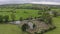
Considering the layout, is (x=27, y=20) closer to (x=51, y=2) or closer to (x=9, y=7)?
(x=9, y=7)

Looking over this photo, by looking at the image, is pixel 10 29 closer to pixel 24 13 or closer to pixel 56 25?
pixel 24 13

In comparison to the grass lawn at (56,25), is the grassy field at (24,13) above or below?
above

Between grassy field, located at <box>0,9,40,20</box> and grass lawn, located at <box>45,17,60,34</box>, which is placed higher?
grassy field, located at <box>0,9,40,20</box>

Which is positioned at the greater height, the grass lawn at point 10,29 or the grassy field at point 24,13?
the grassy field at point 24,13

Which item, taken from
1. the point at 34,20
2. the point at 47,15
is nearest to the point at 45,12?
the point at 47,15

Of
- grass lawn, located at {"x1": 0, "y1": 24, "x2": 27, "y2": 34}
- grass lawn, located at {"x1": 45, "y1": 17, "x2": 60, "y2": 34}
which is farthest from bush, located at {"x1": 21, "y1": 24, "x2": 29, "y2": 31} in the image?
grass lawn, located at {"x1": 45, "y1": 17, "x2": 60, "y2": 34}

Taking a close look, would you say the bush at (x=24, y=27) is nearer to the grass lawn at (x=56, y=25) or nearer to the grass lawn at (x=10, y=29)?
the grass lawn at (x=10, y=29)

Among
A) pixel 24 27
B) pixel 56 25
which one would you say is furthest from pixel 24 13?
pixel 56 25

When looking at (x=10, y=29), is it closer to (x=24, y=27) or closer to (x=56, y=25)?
(x=24, y=27)

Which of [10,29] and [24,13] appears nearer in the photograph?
[10,29]

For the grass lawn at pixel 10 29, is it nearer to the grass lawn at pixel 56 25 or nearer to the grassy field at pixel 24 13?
the grassy field at pixel 24 13

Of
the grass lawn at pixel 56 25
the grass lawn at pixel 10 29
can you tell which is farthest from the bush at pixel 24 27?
the grass lawn at pixel 56 25

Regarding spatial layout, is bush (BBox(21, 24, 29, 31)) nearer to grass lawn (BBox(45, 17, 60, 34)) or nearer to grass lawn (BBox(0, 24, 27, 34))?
grass lawn (BBox(0, 24, 27, 34))
